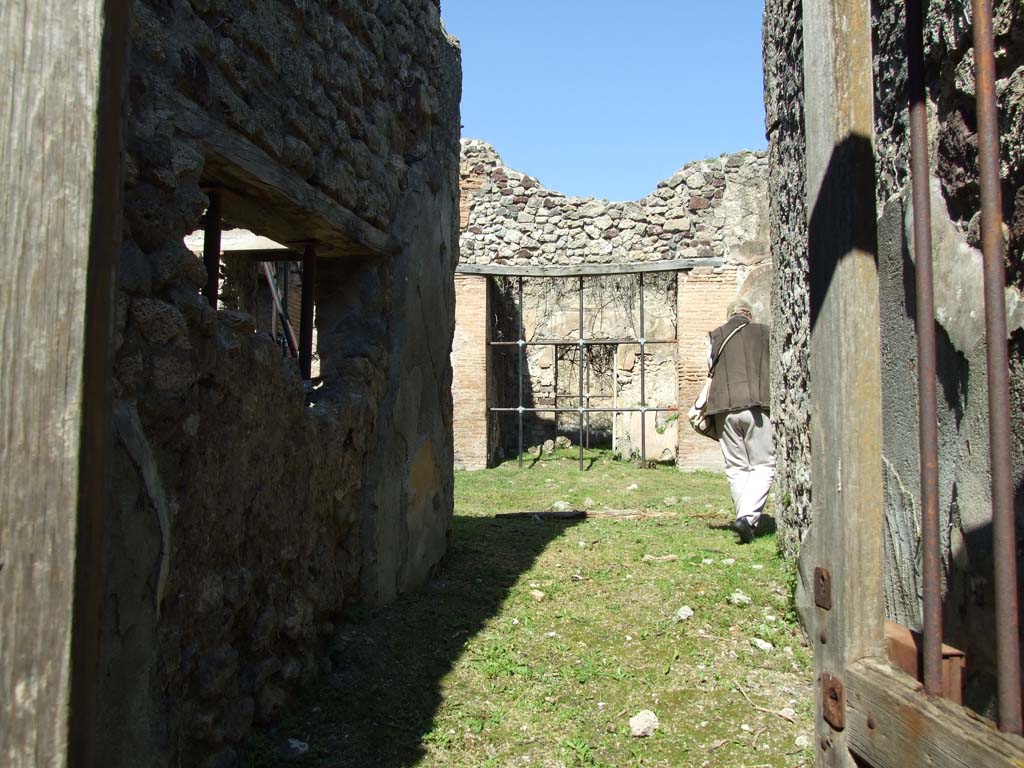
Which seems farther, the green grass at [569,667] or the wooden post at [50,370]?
the green grass at [569,667]

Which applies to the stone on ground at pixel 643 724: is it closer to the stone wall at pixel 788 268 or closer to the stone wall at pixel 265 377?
the stone wall at pixel 265 377

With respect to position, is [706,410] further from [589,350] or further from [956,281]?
[589,350]

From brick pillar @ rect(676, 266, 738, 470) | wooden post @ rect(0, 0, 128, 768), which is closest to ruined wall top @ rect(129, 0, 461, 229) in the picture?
wooden post @ rect(0, 0, 128, 768)

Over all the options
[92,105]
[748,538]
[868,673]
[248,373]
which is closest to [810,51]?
[868,673]

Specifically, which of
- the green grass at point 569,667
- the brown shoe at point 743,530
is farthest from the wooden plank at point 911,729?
the brown shoe at point 743,530

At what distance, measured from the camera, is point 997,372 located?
1.02 m

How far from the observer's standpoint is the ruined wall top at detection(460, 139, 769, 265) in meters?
11.8

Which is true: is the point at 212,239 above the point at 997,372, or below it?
above

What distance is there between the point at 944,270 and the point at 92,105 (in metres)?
1.43

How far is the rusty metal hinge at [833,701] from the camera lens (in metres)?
1.27

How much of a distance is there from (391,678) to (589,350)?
35.7ft

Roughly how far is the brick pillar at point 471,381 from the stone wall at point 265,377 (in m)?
6.70

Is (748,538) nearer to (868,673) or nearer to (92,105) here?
(868,673)

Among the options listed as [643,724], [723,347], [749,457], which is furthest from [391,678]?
[723,347]
